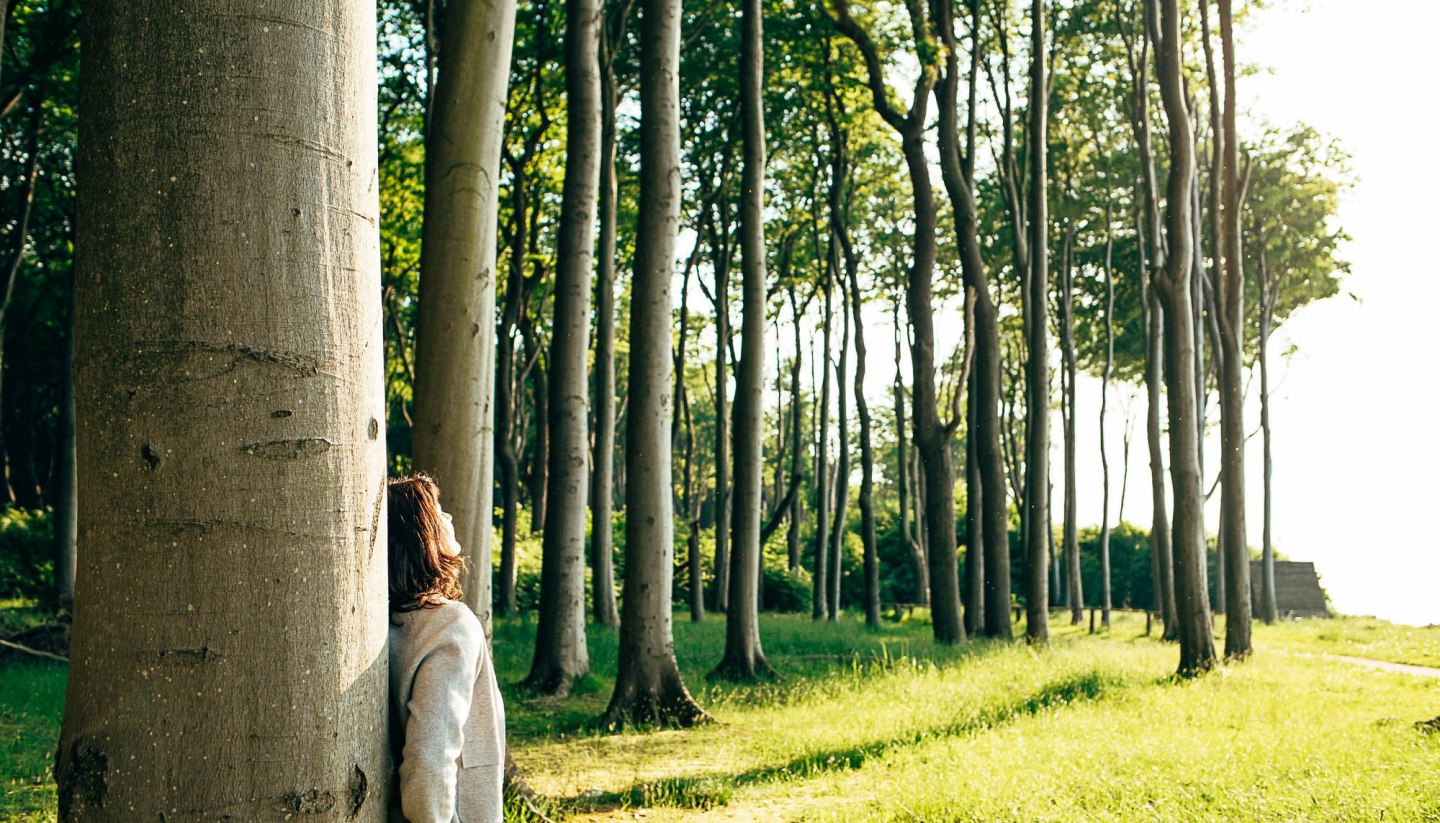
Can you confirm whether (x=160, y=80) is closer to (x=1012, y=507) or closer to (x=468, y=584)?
(x=468, y=584)

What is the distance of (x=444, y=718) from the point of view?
8.09 ft

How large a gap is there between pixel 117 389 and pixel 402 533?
1036 millimetres

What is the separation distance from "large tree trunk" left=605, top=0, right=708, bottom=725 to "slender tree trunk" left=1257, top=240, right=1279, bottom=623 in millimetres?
19215

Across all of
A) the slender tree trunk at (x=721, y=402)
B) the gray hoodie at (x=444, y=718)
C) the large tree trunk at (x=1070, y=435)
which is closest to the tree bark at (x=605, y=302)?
the slender tree trunk at (x=721, y=402)

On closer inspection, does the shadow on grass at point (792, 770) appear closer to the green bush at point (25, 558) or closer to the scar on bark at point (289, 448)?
the scar on bark at point (289, 448)

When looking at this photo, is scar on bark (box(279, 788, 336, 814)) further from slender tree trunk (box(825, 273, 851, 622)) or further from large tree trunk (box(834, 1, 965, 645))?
slender tree trunk (box(825, 273, 851, 622))

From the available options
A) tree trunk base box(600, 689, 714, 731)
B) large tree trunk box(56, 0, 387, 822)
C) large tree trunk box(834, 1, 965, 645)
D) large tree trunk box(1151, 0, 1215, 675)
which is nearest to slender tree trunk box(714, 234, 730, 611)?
large tree trunk box(834, 1, 965, 645)

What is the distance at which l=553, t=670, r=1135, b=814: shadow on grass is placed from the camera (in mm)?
6395

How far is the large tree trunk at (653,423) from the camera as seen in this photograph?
895 centimetres

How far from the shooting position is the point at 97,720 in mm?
1805

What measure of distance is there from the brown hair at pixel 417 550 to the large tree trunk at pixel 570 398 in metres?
7.95

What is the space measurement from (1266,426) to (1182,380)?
Answer: 49.7ft

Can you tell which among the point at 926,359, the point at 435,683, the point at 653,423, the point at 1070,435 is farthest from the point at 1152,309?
the point at 435,683

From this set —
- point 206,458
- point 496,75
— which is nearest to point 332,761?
point 206,458
